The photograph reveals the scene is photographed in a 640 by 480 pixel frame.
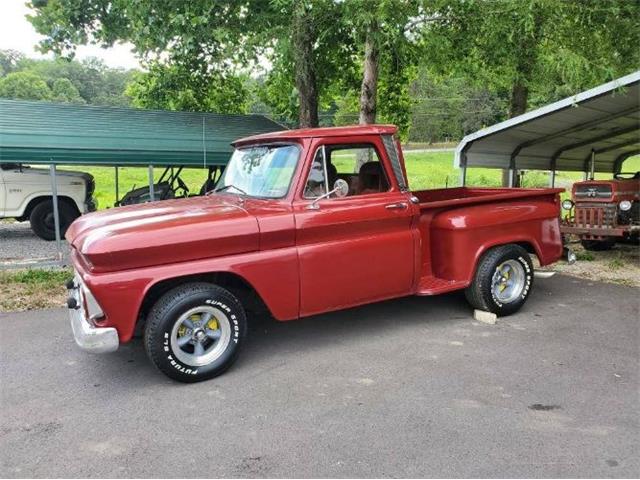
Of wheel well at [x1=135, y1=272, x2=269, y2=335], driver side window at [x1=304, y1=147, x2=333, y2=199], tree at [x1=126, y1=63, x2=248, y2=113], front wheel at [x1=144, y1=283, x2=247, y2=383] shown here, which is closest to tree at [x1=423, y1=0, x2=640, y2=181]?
driver side window at [x1=304, y1=147, x2=333, y2=199]

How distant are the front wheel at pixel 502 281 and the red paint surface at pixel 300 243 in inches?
5.7

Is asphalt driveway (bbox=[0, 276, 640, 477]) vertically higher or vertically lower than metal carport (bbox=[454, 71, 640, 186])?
lower

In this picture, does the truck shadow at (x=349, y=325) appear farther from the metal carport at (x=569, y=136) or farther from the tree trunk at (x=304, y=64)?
the tree trunk at (x=304, y=64)

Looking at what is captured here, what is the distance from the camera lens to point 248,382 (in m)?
4.36

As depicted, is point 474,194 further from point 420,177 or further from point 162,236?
point 420,177

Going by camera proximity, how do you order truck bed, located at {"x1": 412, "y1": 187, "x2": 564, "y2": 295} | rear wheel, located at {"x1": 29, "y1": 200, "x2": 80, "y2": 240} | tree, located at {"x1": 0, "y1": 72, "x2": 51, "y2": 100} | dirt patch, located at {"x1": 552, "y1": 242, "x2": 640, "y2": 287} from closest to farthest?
truck bed, located at {"x1": 412, "y1": 187, "x2": 564, "y2": 295}, dirt patch, located at {"x1": 552, "y1": 242, "x2": 640, "y2": 287}, rear wheel, located at {"x1": 29, "y1": 200, "x2": 80, "y2": 240}, tree, located at {"x1": 0, "y1": 72, "x2": 51, "y2": 100}

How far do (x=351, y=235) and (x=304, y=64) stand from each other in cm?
599

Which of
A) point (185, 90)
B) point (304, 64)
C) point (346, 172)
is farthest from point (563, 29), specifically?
point (185, 90)

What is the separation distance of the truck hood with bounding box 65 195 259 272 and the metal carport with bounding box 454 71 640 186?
5.68 m

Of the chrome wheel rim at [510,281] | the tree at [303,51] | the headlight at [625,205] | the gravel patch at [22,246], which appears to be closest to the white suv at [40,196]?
the gravel patch at [22,246]

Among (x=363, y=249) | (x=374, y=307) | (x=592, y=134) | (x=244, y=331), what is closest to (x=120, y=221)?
(x=244, y=331)

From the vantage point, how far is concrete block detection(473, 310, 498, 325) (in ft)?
19.0

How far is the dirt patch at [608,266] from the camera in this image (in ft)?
26.1

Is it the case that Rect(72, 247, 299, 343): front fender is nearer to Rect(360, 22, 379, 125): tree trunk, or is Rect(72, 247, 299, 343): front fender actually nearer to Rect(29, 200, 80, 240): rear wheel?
Rect(360, 22, 379, 125): tree trunk
